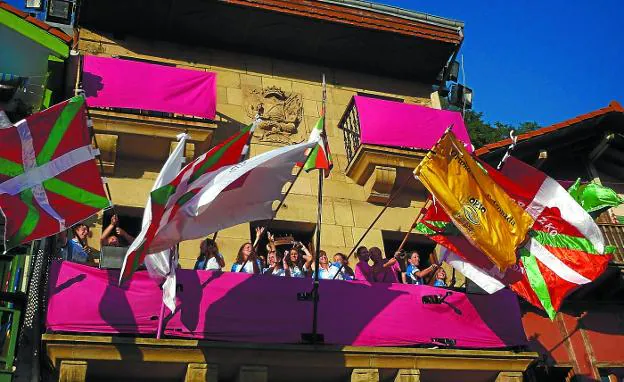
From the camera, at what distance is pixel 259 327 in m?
11.7

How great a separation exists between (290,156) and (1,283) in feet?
15.5

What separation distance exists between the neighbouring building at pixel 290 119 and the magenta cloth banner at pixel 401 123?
5 centimetres

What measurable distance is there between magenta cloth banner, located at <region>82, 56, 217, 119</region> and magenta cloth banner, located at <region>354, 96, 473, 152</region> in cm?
308

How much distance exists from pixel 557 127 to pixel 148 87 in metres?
8.75

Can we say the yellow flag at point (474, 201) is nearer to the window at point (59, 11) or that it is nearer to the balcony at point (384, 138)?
the balcony at point (384, 138)

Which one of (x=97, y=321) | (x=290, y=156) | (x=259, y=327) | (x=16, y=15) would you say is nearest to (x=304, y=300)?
(x=259, y=327)

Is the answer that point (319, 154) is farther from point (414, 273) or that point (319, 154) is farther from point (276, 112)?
point (276, 112)

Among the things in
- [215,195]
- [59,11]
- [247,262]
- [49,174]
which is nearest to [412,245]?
[247,262]

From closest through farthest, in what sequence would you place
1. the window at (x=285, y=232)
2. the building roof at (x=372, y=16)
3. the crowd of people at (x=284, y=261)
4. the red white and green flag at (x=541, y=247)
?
the crowd of people at (x=284, y=261), the red white and green flag at (x=541, y=247), the window at (x=285, y=232), the building roof at (x=372, y=16)

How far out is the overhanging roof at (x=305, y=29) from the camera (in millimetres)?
16469

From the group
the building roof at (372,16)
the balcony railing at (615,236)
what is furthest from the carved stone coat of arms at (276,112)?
the balcony railing at (615,236)

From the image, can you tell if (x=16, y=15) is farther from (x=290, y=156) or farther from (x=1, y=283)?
(x=290, y=156)

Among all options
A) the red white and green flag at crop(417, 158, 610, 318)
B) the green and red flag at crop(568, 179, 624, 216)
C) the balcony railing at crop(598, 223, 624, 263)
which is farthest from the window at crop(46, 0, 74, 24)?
the balcony railing at crop(598, 223, 624, 263)

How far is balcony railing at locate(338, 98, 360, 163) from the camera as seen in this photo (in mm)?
16297
